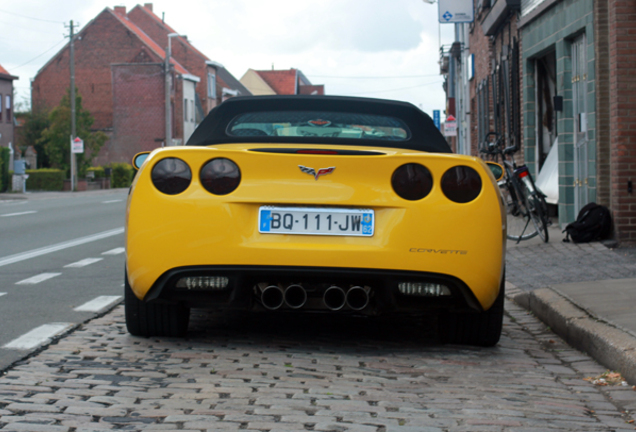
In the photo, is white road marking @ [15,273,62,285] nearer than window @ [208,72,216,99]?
Yes

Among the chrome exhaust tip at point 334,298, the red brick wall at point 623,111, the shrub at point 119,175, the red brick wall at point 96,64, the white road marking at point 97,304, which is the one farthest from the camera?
the red brick wall at point 96,64

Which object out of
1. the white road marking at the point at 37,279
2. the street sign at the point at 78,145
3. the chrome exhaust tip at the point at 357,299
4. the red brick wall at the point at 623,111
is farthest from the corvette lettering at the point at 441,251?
the street sign at the point at 78,145

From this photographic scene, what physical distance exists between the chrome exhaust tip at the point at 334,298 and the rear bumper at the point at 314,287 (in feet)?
0.10

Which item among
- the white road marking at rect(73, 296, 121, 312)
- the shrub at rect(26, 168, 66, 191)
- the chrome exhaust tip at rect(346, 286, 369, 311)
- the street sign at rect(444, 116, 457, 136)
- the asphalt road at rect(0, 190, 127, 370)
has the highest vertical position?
the street sign at rect(444, 116, 457, 136)

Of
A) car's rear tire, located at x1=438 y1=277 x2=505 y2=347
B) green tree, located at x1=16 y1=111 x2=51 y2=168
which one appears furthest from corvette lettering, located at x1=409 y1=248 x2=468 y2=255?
green tree, located at x1=16 y1=111 x2=51 y2=168

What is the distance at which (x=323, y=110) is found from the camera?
18.8 ft

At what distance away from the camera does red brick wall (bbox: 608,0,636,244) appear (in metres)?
10.8

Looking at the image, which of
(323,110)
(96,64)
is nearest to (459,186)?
(323,110)

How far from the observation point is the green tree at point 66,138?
5003 centimetres

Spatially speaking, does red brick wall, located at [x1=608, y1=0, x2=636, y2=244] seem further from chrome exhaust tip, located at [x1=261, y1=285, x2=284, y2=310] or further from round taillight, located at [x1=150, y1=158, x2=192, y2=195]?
round taillight, located at [x1=150, y1=158, x2=192, y2=195]

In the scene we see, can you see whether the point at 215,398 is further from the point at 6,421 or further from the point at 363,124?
the point at 363,124

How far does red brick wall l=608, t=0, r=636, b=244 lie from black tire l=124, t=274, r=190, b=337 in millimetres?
7181

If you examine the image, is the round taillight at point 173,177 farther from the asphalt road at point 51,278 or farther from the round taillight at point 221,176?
the asphalt road at point 51,278

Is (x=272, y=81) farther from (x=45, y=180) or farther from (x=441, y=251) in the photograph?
(x=441, y=251)
